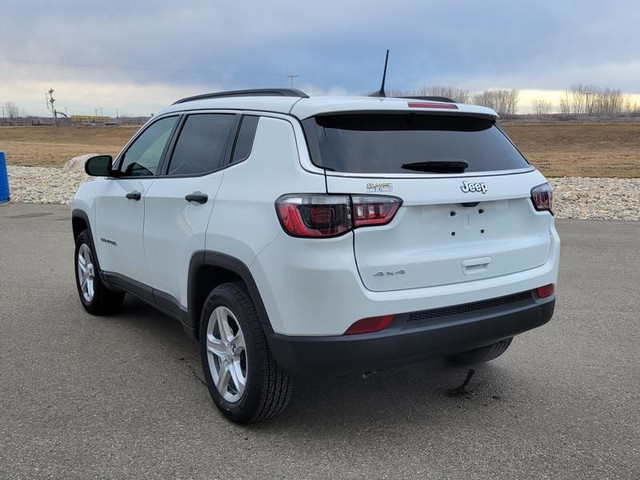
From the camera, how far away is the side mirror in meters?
4.78

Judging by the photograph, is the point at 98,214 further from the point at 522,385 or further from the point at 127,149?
the point at 522,385

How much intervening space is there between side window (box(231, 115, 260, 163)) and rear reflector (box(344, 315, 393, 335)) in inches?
45.8

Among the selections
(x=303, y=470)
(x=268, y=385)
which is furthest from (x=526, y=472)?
(x=268, y=385)

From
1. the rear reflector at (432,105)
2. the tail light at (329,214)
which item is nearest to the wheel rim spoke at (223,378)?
the tail light at (329,214)

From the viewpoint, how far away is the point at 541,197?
3580 mm

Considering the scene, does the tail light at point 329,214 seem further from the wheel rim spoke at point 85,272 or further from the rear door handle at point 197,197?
the wheel rim spoke at point 85,272

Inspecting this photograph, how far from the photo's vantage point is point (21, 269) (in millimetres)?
7484

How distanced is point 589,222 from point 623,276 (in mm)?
4880

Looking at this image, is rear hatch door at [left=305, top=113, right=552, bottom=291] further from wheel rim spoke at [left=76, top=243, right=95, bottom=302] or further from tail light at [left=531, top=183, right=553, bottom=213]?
wheel rim spoke at [left=76, top=243, right=95, bottom=302]

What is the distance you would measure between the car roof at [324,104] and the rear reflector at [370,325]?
107 centimetres

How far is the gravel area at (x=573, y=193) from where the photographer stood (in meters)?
12.9

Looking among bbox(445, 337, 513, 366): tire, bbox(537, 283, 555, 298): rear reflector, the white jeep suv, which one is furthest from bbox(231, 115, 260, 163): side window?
bbox(445, 337, 513, 366): tire

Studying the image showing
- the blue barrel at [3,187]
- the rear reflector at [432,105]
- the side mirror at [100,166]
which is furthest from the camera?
the blue barrel at [3,187]

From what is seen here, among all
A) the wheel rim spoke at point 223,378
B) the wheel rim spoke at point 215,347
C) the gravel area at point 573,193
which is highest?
the wheel rim spoke at point 215,347
